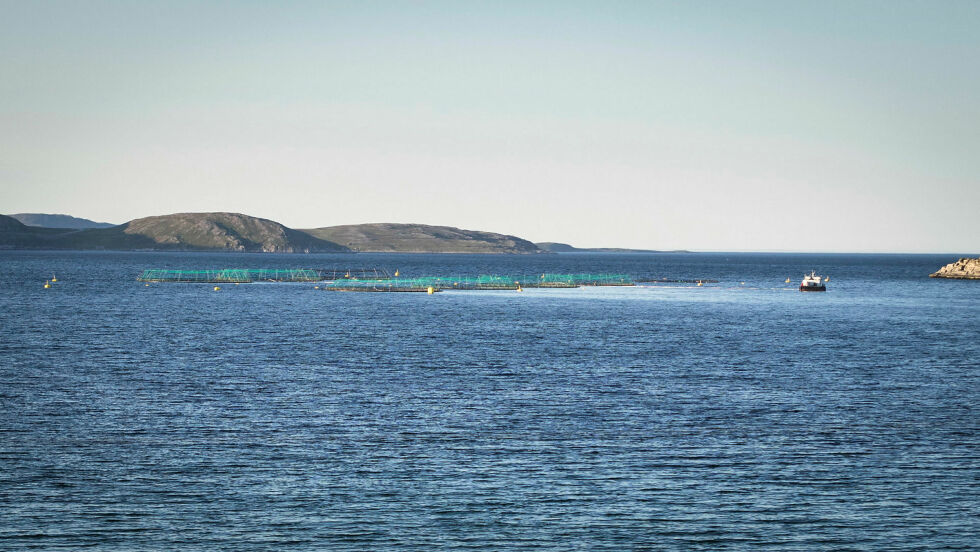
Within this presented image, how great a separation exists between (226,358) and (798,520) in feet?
186

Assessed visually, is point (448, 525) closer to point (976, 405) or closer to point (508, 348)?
point (976, 405)

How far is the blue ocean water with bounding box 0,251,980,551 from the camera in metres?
31.6

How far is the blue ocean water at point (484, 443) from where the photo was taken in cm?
3162

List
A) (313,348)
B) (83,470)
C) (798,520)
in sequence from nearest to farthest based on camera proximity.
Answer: (798,520) → (83,470) → (313,348)

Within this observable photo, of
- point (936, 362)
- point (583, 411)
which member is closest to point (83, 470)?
point (583, 411)

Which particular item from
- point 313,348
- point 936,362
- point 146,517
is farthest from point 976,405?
point 313,348

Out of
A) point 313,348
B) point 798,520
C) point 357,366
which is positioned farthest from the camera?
point 313,348

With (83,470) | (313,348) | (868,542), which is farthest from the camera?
(313,348)

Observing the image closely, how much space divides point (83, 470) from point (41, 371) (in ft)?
110

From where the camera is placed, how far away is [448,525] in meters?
31.9

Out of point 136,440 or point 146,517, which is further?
point 136,440

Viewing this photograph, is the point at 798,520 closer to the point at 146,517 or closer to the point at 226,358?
the point at 146,517

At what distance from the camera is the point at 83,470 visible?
38.3 metres

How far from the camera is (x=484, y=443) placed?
143ft
